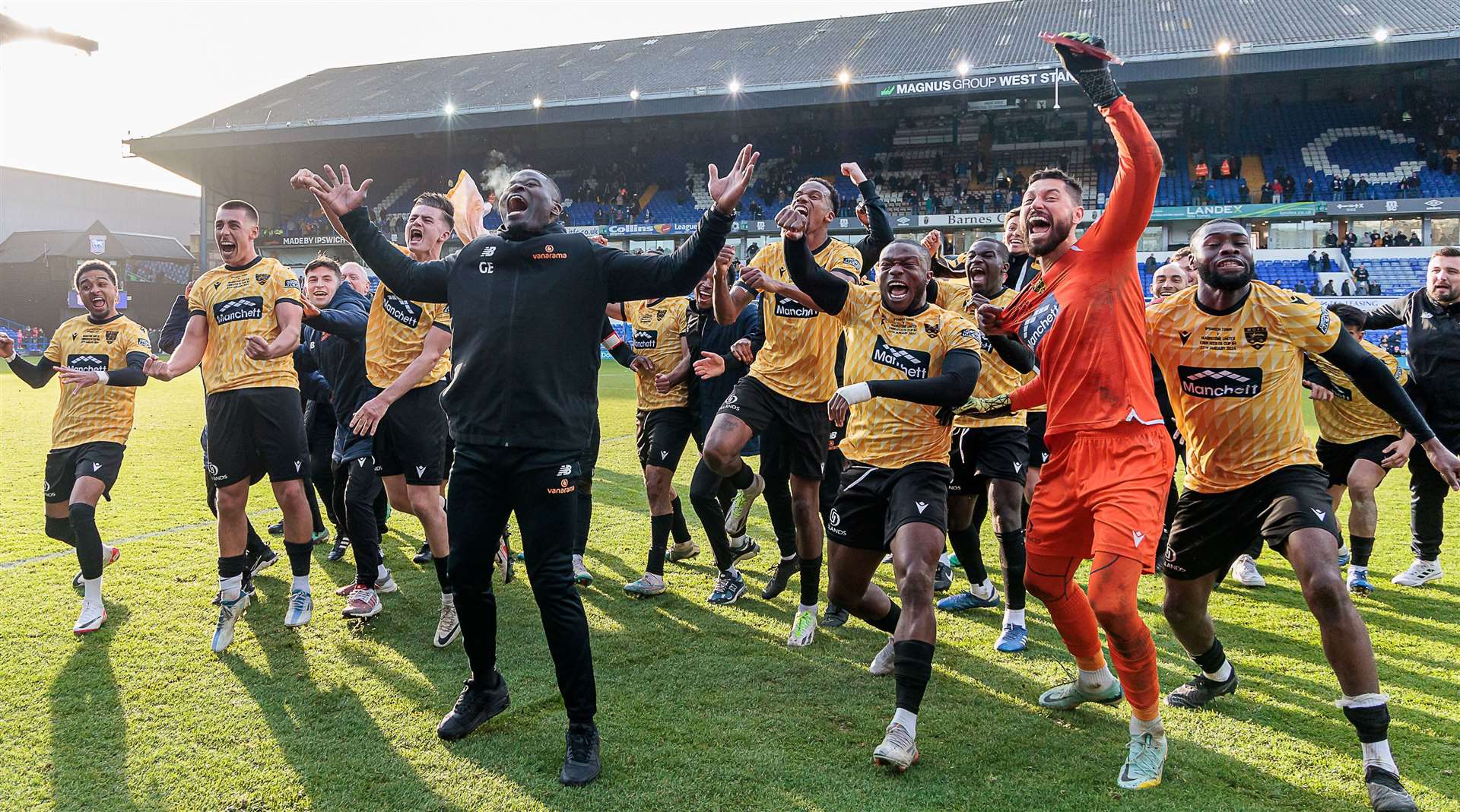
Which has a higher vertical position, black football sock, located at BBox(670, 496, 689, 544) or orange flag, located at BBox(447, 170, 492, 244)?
→ orange flag, located at BBox(447, 170, 492, 244)

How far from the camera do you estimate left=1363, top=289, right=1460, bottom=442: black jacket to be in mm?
6469

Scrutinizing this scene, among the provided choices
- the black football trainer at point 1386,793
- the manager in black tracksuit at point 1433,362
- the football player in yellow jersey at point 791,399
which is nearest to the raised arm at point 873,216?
the football player in yellow jersey at point 791,399

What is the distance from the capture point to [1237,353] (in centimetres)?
397

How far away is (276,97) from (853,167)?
48799 mm

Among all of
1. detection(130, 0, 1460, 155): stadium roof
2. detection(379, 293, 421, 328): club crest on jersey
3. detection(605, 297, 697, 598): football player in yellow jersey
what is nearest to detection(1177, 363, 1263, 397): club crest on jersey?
detection(605, 297, 697, 598): football player in yellow jersey

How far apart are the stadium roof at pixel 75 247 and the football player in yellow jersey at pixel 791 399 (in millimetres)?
53492

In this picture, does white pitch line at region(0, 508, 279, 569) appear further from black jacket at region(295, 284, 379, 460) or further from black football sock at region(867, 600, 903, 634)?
black football sock at region(867, 600, 903, 634)

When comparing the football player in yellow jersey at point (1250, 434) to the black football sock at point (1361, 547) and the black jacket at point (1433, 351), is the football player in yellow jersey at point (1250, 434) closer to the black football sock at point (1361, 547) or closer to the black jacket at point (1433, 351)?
the black football sock at point (1361, 547)

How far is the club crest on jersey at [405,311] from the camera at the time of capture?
5918 mm

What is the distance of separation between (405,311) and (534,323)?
2451mm

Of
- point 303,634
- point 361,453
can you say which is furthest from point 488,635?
point 361,453

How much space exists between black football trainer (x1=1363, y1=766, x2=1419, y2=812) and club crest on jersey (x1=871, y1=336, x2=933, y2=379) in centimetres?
237

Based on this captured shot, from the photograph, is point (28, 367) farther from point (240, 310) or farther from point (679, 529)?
point (679, 529)

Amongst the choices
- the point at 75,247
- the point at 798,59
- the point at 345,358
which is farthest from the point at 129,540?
the point at 75,247
